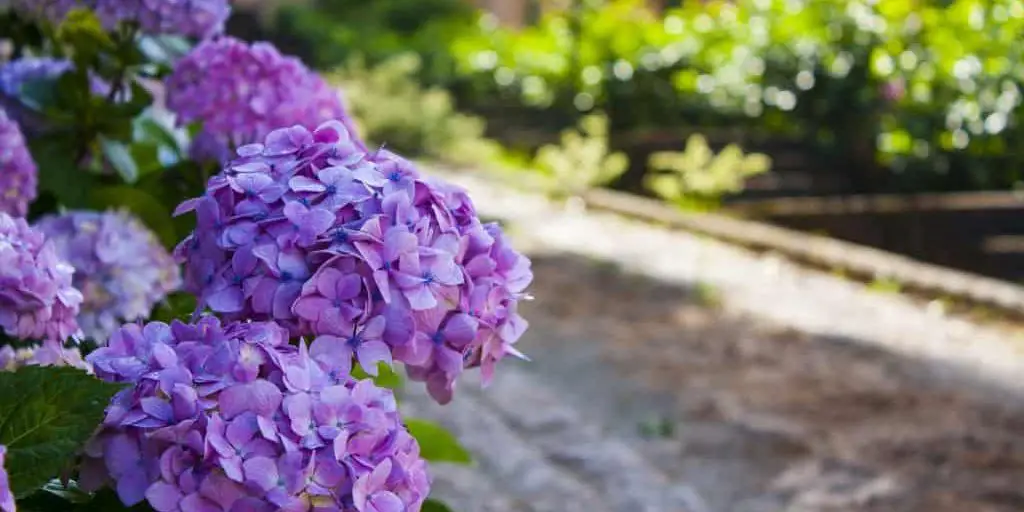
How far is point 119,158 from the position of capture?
1.91 meters

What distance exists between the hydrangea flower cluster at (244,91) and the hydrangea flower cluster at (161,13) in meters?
0.08

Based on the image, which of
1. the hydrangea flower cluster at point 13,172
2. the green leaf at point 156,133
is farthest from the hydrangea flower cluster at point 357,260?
the green leaf at point 156,133

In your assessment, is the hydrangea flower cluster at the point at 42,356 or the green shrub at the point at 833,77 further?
the green shrub at the point at 833,77

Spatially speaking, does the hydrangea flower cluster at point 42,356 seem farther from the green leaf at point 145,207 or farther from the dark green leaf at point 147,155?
the dark green leaf at point 147,155

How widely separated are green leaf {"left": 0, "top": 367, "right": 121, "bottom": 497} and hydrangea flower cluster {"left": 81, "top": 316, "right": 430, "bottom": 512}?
0.02m

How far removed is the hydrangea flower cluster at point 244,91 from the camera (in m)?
1.60

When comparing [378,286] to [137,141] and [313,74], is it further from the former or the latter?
[137,141]

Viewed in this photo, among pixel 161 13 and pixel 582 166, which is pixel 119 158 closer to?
pixel 161 13

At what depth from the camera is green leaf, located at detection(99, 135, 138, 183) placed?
6.26 ft

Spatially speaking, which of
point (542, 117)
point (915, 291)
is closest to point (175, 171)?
point (915, 291)

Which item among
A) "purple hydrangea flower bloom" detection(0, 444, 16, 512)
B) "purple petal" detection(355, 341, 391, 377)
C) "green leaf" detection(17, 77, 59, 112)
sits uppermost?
"purple petal" detection(355, 341, 391, 377)

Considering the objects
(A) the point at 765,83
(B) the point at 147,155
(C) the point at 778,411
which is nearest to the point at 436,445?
(B) the point at 147,155

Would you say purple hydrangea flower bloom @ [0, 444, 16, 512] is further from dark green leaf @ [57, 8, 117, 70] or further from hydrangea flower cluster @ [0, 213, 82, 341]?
dark green leaf @ [57, 8, 117, 70]

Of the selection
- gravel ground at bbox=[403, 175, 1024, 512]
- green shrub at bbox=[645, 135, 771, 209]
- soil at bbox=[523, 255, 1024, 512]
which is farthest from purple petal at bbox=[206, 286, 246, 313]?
green shrub at bbox=[645, 135, 771, 209]
